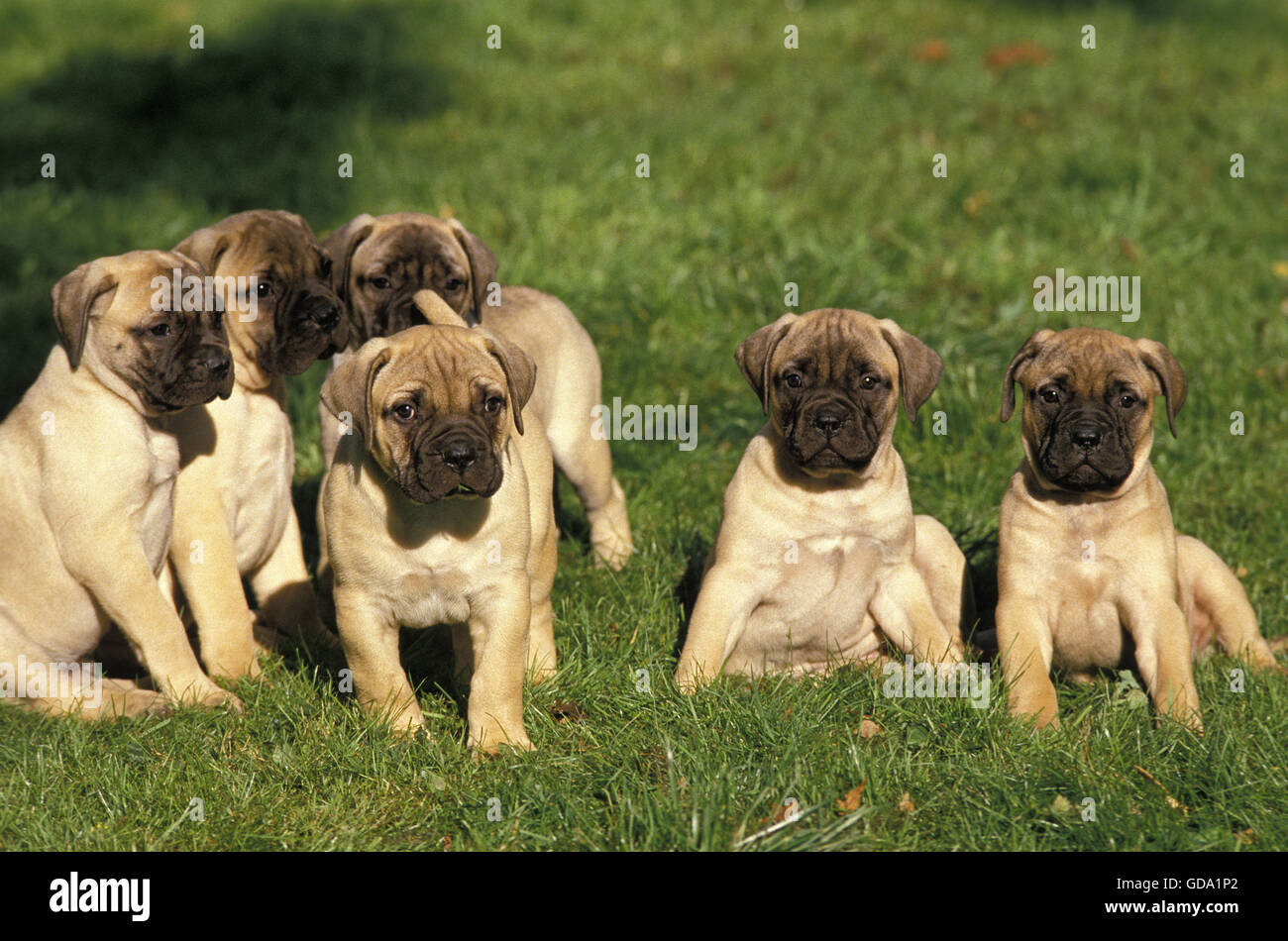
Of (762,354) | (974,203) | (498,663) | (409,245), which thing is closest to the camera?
(498,663)

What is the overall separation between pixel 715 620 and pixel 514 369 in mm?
1390

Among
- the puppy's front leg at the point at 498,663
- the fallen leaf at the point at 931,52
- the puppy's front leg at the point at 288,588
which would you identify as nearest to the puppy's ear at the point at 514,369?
the puppy's front leg at the point at 498,663

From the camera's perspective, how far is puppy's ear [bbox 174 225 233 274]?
5.98m

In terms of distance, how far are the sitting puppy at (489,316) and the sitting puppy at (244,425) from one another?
291 mm

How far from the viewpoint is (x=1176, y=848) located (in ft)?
14.9

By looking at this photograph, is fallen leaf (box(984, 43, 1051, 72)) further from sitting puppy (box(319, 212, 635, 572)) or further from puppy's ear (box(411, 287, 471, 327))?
puppy's ear (box(411, 287, 471, 327))

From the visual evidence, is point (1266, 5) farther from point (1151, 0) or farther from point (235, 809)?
point (235, 809)

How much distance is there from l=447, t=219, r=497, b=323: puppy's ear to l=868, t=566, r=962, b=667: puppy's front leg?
242 cm

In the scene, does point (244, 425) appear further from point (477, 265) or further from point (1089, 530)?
point (1089, 530)

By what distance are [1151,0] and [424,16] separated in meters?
8.48

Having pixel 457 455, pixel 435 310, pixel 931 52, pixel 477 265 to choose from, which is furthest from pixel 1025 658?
pixel 931 52

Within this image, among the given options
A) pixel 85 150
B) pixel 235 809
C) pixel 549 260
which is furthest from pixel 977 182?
pixel 235 809

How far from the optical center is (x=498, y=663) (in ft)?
16.8

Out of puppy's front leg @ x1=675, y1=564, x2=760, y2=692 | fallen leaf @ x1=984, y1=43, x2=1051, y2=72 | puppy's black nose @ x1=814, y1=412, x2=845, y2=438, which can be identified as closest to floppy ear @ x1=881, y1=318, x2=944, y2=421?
puppy's black nose @ x1=814, y1=412, x2=845, y2=438
